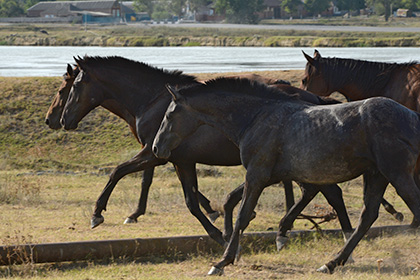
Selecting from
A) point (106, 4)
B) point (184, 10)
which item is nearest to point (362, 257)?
point (106, 4)

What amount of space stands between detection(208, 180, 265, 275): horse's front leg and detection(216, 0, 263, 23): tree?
9146 centimetres

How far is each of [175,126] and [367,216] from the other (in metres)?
2.16

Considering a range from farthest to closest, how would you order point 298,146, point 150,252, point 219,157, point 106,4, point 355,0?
1. point 106,4
2. point 355,0
3. point 219,157
4. point 150,252
5. point 298,146

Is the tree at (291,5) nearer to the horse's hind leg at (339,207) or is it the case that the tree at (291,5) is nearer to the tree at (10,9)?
the tree at (10,9)

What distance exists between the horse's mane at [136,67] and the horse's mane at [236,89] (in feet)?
6.32

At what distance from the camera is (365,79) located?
10.9 m

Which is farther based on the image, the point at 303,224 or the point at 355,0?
the point at 355,0

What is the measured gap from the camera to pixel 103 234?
9094 millimetres

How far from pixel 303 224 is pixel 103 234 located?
9.70 feet

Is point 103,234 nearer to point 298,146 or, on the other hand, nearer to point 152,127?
point 152,127

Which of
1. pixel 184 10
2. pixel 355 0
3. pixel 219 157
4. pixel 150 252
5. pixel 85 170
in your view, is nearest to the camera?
pixel 150 252

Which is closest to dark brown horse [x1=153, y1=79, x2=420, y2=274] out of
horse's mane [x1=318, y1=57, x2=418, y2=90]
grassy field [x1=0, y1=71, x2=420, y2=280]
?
grassy field [x1=0, y1=71, x2=420, y2=280]

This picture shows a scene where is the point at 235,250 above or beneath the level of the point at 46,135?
above

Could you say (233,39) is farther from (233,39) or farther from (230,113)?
(230,113)
